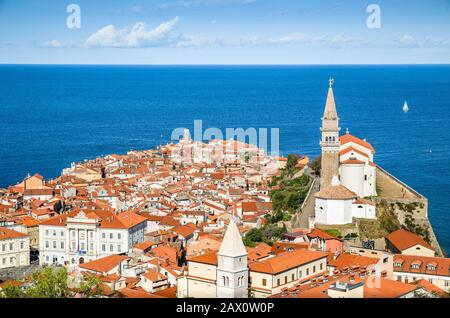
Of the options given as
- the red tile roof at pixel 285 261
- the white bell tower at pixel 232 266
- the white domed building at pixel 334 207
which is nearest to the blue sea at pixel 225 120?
the white domed building at pixel 334 207

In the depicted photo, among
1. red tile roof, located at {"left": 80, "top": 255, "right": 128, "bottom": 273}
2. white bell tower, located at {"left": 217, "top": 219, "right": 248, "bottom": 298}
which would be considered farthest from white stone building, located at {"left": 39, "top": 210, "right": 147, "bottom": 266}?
white bell tower, located at {"left": 217, "top": 219, "right": 248, "bottom": 298}

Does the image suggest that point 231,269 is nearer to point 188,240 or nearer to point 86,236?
point 188,240

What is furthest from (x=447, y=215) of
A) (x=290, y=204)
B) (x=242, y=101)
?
(x=242, y=101)

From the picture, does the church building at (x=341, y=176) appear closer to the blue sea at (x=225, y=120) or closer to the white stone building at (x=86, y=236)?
the blue sea at (x=225, y=120)

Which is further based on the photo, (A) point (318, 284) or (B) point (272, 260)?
(B) point (272, 260)

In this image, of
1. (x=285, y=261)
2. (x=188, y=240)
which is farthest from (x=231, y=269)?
(x=188, y=240)

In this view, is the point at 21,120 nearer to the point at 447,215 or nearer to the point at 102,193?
the point at 102,193

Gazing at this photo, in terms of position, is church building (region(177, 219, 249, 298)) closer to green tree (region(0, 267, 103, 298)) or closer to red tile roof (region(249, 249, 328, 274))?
red tile roof (region(249, 249, 328, 274))
